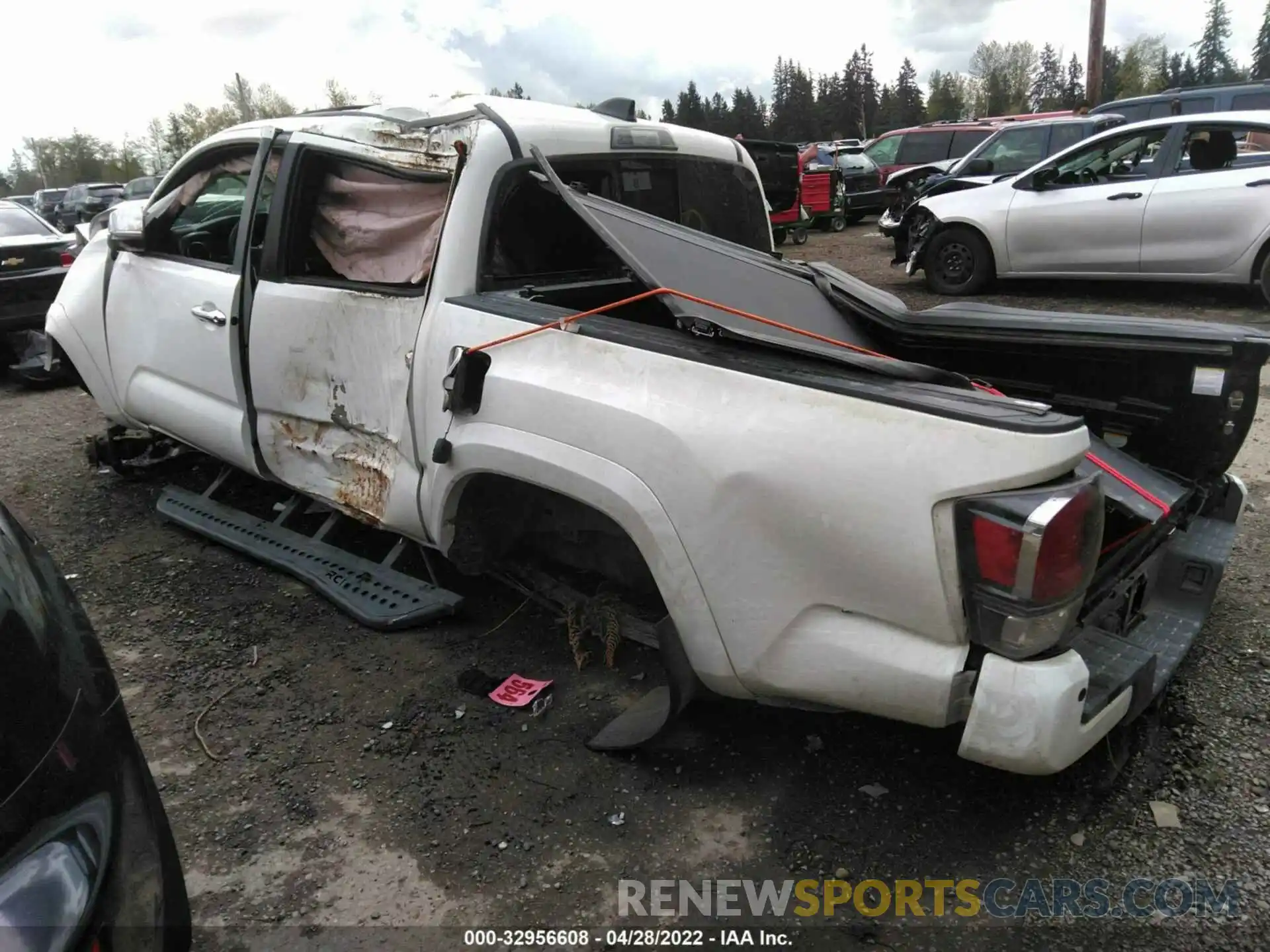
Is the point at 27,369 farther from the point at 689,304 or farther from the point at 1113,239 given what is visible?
the point at 1113,239

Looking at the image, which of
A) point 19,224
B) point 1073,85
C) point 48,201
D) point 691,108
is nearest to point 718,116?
point 691,108

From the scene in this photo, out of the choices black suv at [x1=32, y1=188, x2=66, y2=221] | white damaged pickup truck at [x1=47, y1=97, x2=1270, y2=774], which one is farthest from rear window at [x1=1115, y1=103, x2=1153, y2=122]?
black suv at [x1=32, y1=188, x2=66, y2=221]

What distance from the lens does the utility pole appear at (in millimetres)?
18250

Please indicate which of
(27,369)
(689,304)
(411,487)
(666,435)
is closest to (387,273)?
(411,487)

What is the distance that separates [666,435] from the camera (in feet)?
6.94

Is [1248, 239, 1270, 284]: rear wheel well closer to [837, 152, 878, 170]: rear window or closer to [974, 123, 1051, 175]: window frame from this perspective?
[974, 123, 1051, 175]: window frame

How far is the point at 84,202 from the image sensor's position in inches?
965

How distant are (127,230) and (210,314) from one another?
974 millimetres

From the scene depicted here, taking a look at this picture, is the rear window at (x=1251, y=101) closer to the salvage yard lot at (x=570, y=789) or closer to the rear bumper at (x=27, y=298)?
the salvage yard lot at (x=570, y=789)

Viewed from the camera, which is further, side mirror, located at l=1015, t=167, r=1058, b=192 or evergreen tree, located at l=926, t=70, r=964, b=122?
evergreen tree, located at l=926, t=70, r=964, b=122

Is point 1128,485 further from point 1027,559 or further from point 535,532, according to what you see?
point 535,532

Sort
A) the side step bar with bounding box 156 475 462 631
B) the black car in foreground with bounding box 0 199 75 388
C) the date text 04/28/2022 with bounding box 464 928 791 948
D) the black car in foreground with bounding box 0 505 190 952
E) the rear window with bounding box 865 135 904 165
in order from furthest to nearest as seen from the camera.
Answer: the rear window with bounding box 865 135 904 165 < the black car in foreground with bounding box 0 199 75 388 < the side step bar with bounding box 156 475 462 631 < the date text 04/28/2022 with bounding box 464 928 791 948 < the black car in foreground with bounding box 0 505 190 952

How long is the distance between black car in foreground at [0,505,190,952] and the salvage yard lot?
2.42 feet

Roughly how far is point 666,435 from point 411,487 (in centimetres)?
116
